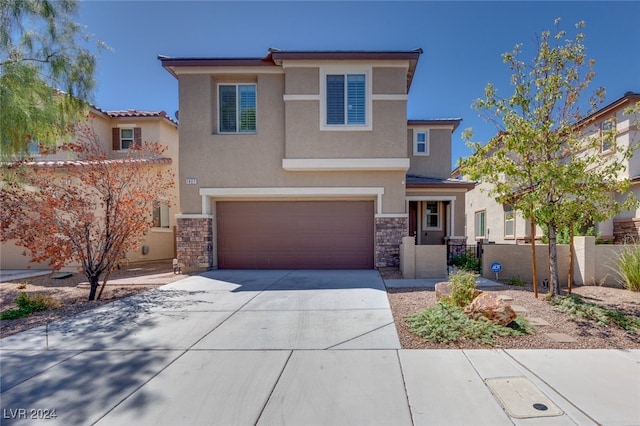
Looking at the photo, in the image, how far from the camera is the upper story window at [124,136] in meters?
15.8

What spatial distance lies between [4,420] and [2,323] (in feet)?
13.0

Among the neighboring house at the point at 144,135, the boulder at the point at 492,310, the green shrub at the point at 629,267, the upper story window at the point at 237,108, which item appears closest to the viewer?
the boulder at the point at 492,310

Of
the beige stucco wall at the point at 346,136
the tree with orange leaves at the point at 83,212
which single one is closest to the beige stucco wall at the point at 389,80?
the beige stucco wall at the point at 346,136

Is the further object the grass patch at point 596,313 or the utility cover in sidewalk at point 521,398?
the grass patch at point 596,313

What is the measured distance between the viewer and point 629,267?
7.73m

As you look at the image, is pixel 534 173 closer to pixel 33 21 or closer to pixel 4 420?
pixel 4 420

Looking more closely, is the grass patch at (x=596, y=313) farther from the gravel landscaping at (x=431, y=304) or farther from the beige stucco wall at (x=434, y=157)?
the beige stucco wall at (x=434, y=157)

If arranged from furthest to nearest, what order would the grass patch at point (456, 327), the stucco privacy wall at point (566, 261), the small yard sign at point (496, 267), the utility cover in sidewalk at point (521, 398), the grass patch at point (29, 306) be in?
the small yard sign at point (496, 267), the stucco privacy wall at point (566, 261), the grass patch at point (29, 306), the grass patch at point (456, 327), the utility cover in sidewalk at point (521, 398)

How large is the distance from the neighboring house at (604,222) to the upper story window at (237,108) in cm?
777

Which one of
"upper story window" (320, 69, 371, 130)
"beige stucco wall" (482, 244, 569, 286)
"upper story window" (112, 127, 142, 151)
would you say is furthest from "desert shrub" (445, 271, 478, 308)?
"upper story window" (112, 127, 142, 151)

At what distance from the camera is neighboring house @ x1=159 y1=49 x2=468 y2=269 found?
35.0ft

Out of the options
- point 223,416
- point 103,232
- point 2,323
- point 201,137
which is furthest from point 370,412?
point 201,137

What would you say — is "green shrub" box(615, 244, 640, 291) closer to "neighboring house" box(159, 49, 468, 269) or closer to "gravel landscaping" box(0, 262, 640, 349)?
"gravel landscaping" box(0, 262, 640, 349)

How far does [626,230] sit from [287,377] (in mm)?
15440
